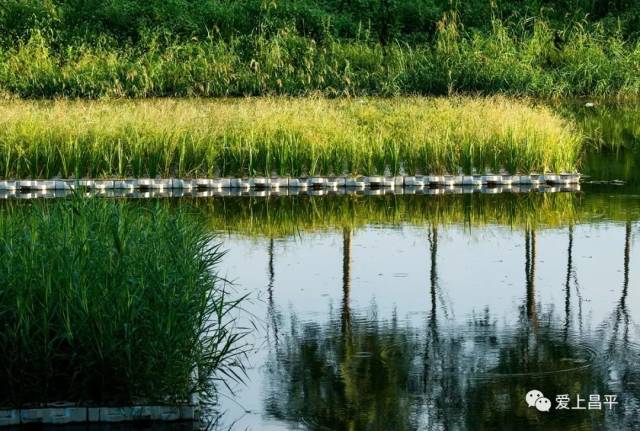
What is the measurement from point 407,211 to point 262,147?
2.82m

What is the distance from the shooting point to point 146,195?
1435 centimetres

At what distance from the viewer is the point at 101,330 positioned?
21.6ft

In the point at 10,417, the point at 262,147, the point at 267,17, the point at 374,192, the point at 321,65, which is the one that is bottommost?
the point at 10,417

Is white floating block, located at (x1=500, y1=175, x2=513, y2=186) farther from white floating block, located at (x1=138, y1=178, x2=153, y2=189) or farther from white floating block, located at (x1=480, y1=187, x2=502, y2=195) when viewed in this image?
white floating block, located at (x1=138, y1=178, x2=153, y2=189)

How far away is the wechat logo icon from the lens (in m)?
6.74

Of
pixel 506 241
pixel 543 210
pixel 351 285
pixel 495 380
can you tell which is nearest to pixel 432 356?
pixel 495 380

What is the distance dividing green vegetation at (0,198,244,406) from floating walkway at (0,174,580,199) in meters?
7.01

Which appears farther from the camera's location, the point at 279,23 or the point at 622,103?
the point at 279,23

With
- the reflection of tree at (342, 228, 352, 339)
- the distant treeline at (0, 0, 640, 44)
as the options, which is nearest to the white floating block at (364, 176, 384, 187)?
the reflection of tree at (342, 228, 352, 339)

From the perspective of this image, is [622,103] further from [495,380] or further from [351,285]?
[495,380]

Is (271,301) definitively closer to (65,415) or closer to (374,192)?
(65,415)

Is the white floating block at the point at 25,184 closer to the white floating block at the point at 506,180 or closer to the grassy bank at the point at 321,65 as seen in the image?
the white floating block at the point at 506,180

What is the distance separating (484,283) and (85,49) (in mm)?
18446

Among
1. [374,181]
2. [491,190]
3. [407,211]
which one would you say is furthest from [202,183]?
[491,190]
